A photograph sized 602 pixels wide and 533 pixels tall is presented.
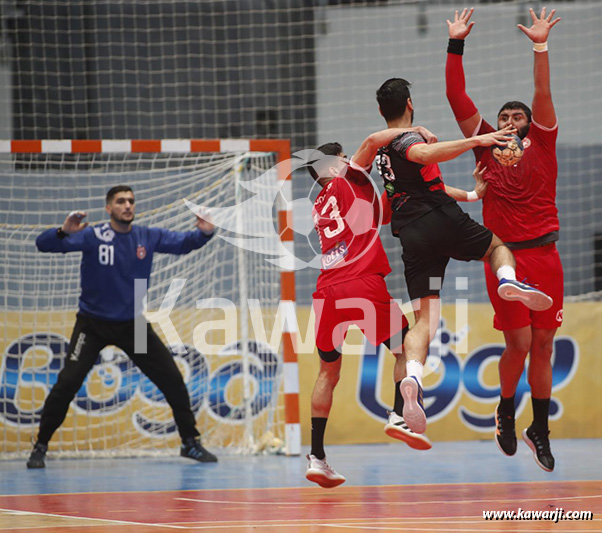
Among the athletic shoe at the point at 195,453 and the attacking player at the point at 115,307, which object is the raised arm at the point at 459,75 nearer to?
the attacking player at the point at 115,307

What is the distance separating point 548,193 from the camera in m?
6.43

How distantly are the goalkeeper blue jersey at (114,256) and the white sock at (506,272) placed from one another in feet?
Answer: 11.3

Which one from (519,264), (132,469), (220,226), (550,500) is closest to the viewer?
(550,500)

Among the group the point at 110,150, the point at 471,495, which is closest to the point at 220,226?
the point at 110,150

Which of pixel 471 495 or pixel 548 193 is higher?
pixel 548 193

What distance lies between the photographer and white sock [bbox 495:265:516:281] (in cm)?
548

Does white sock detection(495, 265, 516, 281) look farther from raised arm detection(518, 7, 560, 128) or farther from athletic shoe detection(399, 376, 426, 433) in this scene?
raised arm detection(518, 7, 560, 128)

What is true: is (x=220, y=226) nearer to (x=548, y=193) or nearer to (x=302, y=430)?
(x=302, y=430)

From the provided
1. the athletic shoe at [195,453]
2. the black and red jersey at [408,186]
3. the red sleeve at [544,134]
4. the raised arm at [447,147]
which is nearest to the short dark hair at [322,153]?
the black and red jersey at [408,186]

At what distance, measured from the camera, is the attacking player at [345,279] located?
5.86 m

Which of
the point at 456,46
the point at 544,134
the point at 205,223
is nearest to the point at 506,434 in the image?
the point at 544,134

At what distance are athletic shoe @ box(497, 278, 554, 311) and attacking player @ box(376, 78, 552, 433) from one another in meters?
0.08

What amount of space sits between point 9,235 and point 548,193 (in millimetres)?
5527

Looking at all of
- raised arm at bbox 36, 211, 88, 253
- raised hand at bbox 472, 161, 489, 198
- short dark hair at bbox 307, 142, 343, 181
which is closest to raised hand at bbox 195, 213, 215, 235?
raised arm at bbox 36, 211, 88, 253
